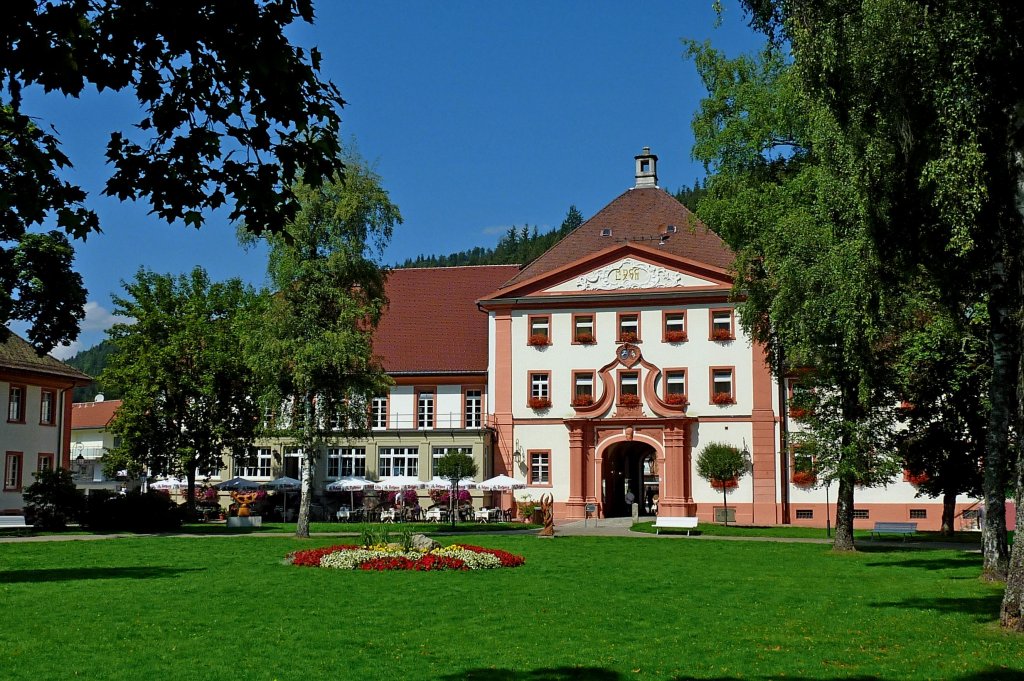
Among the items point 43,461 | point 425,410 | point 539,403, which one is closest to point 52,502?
point 43,461

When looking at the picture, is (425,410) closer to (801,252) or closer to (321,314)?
(321,314)

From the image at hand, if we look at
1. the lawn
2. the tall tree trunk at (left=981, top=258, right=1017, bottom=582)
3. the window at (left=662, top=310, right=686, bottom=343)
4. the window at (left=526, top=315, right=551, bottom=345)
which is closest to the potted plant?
the window at (left=526, top=315, right=551, bottom=345)

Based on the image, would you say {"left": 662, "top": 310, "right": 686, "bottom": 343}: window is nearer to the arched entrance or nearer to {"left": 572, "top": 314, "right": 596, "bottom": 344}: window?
{"left": 572, "top": 314, "right": 596, "bottom": 344}: window

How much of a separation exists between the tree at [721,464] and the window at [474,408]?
10.7m

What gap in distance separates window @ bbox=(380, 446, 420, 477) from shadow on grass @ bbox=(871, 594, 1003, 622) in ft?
117

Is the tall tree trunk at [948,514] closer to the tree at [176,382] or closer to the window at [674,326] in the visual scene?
the window at [674,326]

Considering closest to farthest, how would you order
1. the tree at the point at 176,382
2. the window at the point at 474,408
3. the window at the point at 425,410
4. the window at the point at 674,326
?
the tree at the point at 176,382 < the window at the point at 674,326 < the window at the point at 474,408 < the window at the point at 425,410

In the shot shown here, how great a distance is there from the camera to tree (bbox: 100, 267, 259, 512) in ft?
140

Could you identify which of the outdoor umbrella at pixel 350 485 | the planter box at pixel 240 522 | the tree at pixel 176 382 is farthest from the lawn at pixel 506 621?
the outdoor umbrella at pixel 350 485

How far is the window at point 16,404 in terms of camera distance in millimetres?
44312

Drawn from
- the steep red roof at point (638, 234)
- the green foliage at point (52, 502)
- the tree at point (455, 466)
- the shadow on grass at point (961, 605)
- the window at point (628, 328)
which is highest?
the steep red roof at point (638, 234)

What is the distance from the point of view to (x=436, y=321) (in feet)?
183

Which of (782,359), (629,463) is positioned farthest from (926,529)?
(782,359)

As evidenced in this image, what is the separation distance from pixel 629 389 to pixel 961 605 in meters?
33.0
